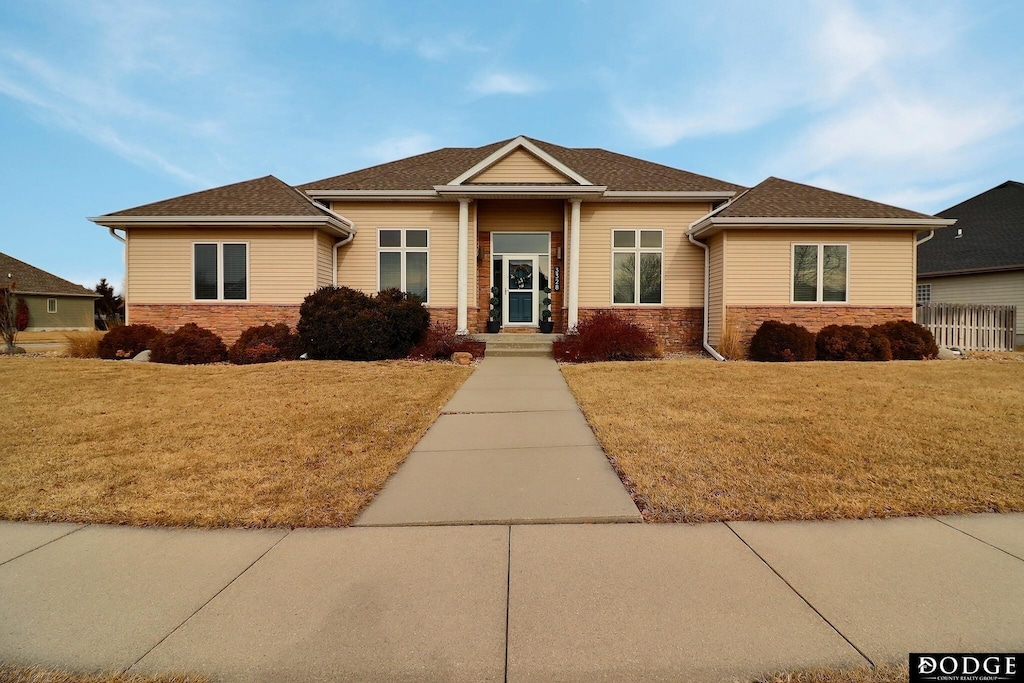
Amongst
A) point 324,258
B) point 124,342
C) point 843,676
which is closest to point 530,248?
point 324,258

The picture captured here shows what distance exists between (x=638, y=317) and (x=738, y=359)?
10.9 feet

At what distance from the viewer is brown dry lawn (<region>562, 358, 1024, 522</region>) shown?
392 centimetres

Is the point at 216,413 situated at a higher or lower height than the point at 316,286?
lower

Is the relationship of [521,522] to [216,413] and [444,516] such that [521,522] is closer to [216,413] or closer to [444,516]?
[444,516]

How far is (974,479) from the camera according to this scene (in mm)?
4320

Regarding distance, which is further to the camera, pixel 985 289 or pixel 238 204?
pixel 985 289

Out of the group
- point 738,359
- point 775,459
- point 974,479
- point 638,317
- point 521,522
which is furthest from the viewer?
point 638,317

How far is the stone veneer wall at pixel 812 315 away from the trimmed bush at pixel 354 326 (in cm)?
921

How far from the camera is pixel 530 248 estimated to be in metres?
16.4

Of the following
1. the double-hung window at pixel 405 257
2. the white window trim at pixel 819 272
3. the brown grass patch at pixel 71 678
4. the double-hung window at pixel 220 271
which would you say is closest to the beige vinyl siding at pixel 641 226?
the white window trim at pixel 819 272

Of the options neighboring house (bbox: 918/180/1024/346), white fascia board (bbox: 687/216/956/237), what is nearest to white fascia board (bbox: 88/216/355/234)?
white fascia board (bbox: 687/216/956/237)

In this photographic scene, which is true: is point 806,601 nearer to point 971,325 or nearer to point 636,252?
point 636,252

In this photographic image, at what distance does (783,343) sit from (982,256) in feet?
57.6

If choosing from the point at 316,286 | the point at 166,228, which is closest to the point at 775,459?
the point at 316,286
